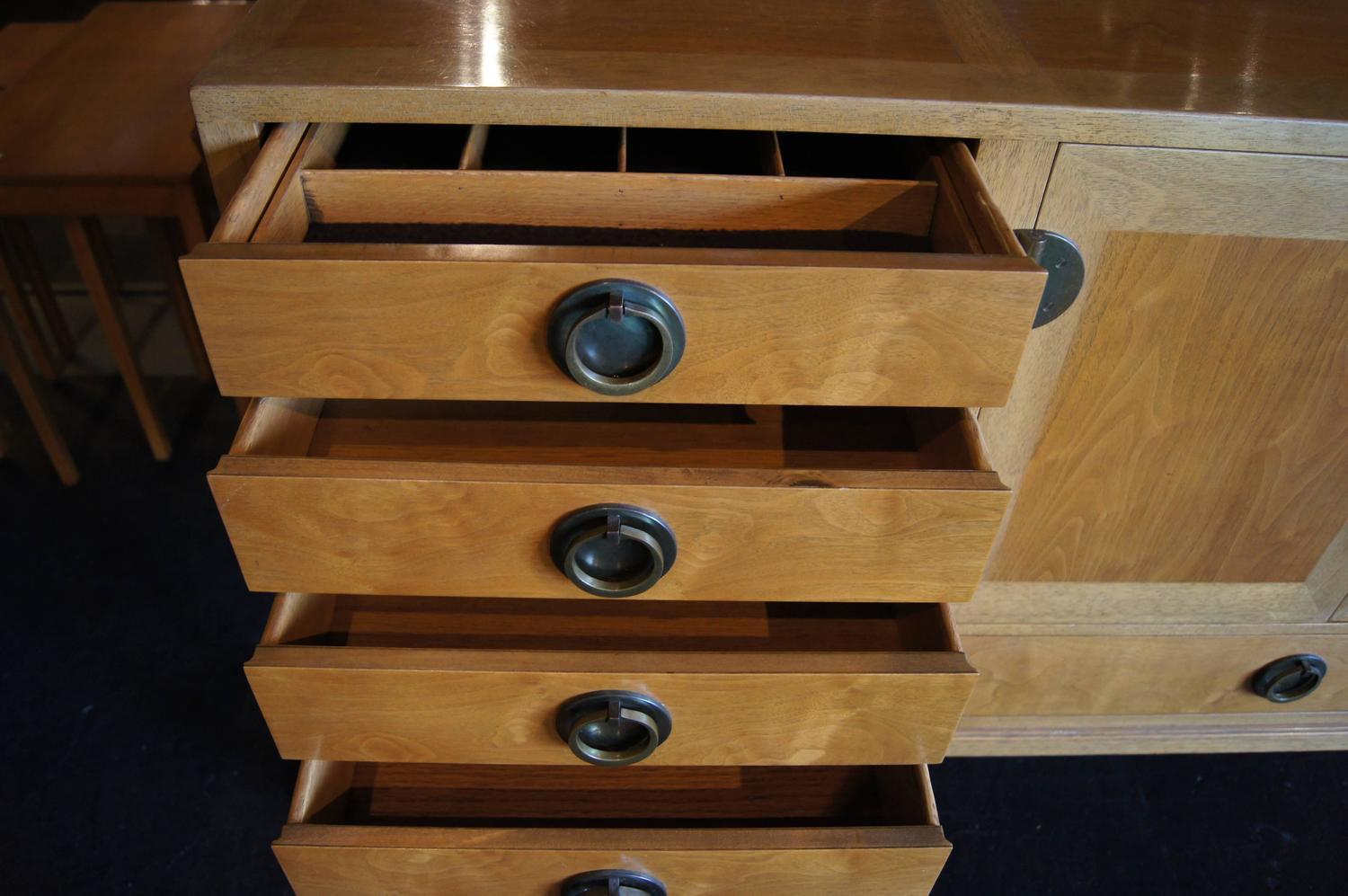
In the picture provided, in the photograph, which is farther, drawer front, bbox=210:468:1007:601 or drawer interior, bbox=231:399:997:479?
drawer interior, bbox=231:399:997:479

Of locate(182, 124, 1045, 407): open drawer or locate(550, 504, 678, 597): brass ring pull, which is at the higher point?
locate(182, 124, 1045, 407): open drawer

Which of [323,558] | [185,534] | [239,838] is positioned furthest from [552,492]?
[185,534]

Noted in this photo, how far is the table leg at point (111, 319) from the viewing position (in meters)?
1.28

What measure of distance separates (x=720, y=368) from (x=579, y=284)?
0.34 feet

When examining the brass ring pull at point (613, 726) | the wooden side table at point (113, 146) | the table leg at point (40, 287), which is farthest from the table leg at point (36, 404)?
the brass ring pull at point (613, 726)

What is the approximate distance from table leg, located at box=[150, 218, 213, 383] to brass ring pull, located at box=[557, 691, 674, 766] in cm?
97

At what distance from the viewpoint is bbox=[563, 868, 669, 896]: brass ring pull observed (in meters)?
0.73

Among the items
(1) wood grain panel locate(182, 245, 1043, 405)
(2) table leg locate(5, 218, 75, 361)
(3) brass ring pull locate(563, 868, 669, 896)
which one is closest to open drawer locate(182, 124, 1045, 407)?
(1) wood grain panel locate(182, 245, 1043, 405)

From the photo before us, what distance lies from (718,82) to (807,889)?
580mm

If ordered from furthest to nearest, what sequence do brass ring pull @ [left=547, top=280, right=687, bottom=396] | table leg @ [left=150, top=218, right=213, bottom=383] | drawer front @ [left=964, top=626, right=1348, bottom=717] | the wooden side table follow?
table leg @ [left=150, top=218, right=213, bottom=383] → the wooden side table → drawer front @ [left=964, top=626, right=1348, bottom=717] → brass ring pull @ [left=547, top=280, right=687, bottom=396]

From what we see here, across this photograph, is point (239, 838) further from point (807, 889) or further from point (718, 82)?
point (718, 82)

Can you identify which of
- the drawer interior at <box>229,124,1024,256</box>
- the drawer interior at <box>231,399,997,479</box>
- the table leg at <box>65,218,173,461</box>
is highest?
the table leg at <box>65,218,173,461</box>

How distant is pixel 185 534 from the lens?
1.37 metres

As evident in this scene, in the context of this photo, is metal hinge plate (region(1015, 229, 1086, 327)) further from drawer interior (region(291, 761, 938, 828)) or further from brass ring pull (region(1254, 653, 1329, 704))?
brass ring pull (region(1254, 653, 1329, 704))
